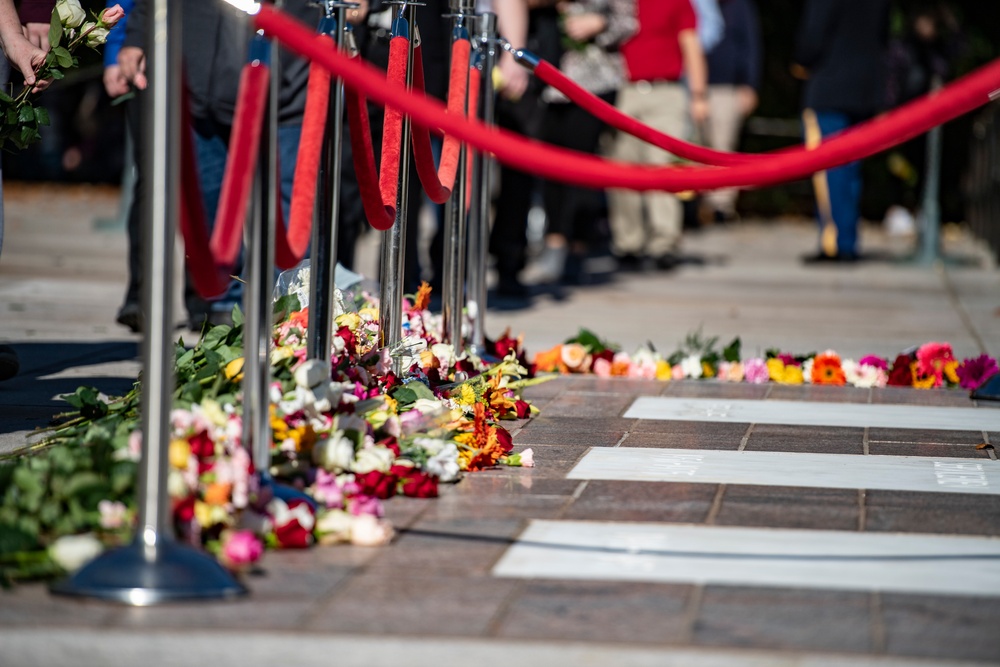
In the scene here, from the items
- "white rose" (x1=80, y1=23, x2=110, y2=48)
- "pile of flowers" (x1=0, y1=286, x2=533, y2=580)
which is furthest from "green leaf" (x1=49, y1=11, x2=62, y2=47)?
"pile of flowers" (x1=0, y1=286, x2=533, y2=580)

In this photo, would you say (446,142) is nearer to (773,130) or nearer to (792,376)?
(792,376)

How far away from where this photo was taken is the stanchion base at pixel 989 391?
20.1 feet

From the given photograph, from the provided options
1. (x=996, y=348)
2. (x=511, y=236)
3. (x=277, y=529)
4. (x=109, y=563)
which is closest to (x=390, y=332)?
(x=277, y=529)

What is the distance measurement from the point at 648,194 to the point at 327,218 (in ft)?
26.0

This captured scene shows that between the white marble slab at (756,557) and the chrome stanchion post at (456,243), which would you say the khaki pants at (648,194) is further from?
the white marble slab at (756,557)

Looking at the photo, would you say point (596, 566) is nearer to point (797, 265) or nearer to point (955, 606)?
point (955, 606)

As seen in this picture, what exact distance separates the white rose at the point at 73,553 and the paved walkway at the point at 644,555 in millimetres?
99

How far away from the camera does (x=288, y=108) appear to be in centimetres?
673

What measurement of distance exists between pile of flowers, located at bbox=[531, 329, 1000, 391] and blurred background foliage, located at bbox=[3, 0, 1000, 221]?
11.0 metres

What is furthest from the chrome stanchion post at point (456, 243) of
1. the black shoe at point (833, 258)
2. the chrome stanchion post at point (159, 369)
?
the black shoe at point (833, 258)

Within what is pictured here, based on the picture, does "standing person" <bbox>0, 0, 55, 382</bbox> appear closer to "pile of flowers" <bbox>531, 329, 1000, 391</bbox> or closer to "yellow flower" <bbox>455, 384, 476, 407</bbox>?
"yellow flower" <bbox>455, 384, 476, 407</bbox>

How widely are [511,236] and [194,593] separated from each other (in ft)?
21.6

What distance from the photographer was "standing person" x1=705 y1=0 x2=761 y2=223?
15.9 metres

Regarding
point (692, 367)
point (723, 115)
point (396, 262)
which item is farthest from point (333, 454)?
point (723, 115)
